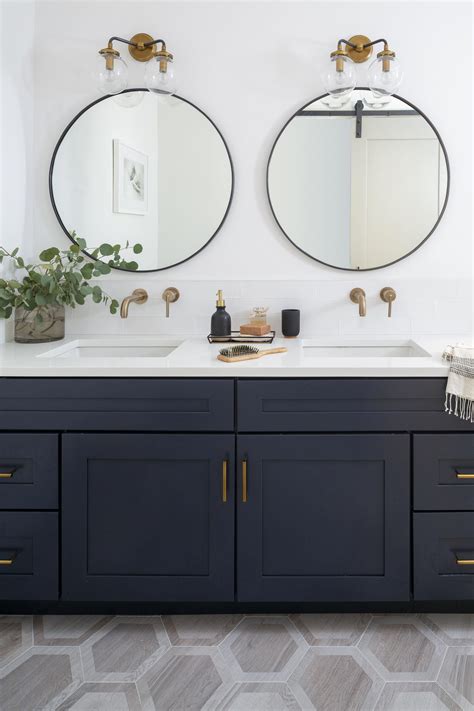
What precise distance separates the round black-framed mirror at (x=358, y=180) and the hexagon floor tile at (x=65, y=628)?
5.31 ft

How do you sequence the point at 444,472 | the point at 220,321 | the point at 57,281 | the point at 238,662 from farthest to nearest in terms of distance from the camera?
the point at 220,321, the point at 57,281, the point at 444,472, the point at 238,662

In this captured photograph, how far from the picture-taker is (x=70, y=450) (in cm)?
189

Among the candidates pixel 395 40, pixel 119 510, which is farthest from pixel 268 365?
pixel 395 40

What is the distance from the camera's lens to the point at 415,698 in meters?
1.64

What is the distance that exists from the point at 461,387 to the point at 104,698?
4.39ft

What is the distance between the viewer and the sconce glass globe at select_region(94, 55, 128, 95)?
231cm

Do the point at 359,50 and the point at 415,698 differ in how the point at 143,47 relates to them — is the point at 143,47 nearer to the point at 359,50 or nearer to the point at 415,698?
the point at 359,50

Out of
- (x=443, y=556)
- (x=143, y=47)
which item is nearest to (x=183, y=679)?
(x=443, y=556)

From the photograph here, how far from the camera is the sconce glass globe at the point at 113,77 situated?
2312mm

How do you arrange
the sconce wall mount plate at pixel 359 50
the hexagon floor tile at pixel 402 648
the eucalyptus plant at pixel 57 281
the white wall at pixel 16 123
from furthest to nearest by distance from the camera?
1. the sconce wall mount plate at pixel 359 50
2. the white wall at pixel 16 123
3. the eucalyptus plant at pixel 57 281
4. the hexagon floor tile at pixel 402 648

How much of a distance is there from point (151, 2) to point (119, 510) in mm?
2042

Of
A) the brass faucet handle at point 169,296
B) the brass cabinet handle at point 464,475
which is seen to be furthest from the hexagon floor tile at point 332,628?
the brass faucet handle at point 169,296

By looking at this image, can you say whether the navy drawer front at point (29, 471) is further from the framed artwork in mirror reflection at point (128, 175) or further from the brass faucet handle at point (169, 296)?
the framed artwork in mirror reflection at point (128, 175)

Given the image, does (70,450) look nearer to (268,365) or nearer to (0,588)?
(0,588)
